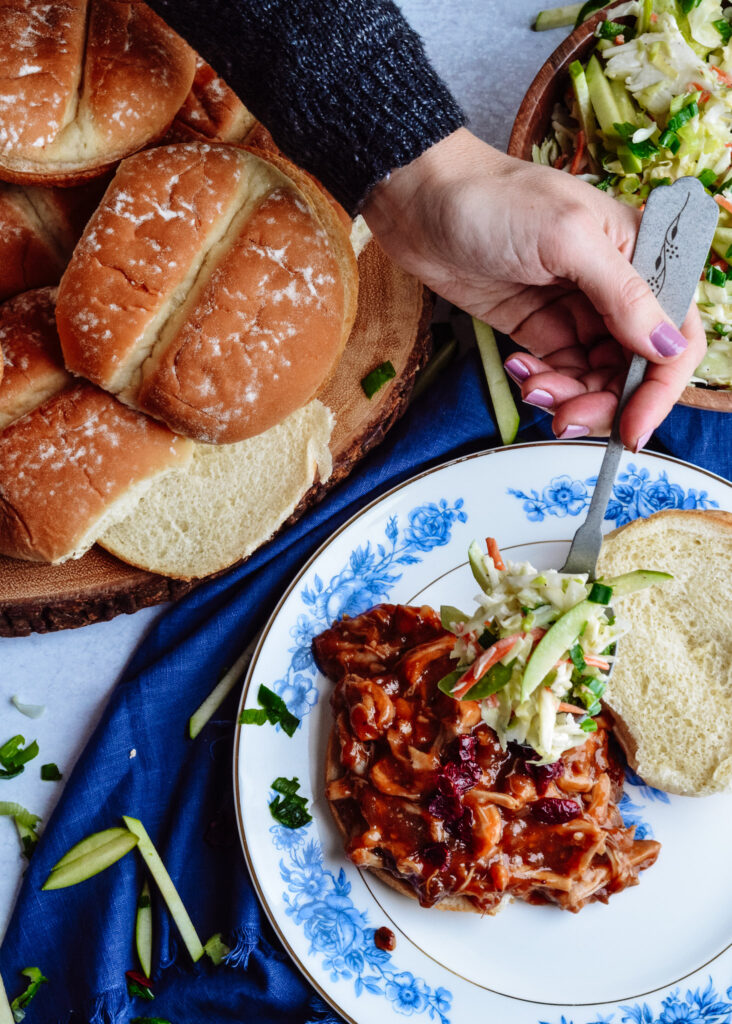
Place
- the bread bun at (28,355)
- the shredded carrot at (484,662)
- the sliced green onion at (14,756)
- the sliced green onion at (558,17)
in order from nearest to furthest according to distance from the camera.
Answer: the shredded carrot at (484,662)
the bread bun at (28,355)
the sliced green onion at (14,756)
the sliced green onion at (558,17)

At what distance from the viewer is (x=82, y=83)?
11.1 ft

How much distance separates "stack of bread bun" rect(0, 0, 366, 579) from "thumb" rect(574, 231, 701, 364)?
2.99ft

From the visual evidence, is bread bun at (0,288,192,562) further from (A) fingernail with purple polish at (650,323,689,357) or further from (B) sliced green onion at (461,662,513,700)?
(A) fingernail with purple polish at (650,323,689,357)

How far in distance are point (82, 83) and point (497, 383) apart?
186 centimetres

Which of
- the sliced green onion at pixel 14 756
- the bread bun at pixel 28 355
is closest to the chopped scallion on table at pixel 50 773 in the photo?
the sliced green onion at pixel 14 756

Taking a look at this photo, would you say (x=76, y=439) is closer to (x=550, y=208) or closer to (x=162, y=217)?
(x=162, y=217)

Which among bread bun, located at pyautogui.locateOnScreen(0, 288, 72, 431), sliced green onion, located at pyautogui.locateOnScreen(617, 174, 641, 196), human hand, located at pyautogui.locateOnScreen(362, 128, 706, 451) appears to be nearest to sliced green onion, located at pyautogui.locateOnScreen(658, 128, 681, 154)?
sliced green onion, located at pyautogui.locateOnScreen(617, 174, 641, 196)

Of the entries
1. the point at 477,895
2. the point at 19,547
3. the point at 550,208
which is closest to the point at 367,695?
the point at 477,895

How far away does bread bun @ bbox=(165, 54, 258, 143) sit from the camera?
354 centimetres

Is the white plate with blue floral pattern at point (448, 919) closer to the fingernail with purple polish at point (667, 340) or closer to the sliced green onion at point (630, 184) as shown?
the fingernail with purple polish at point (667, 340)

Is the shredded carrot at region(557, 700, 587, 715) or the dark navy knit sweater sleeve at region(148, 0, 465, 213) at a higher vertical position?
the dark navy knit sweater sleeve at region(148, 0, 465, 213)

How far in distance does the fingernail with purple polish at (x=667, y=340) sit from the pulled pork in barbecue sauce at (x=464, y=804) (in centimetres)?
120

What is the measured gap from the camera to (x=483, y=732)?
319 cm

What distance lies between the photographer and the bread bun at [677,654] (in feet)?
11.2
